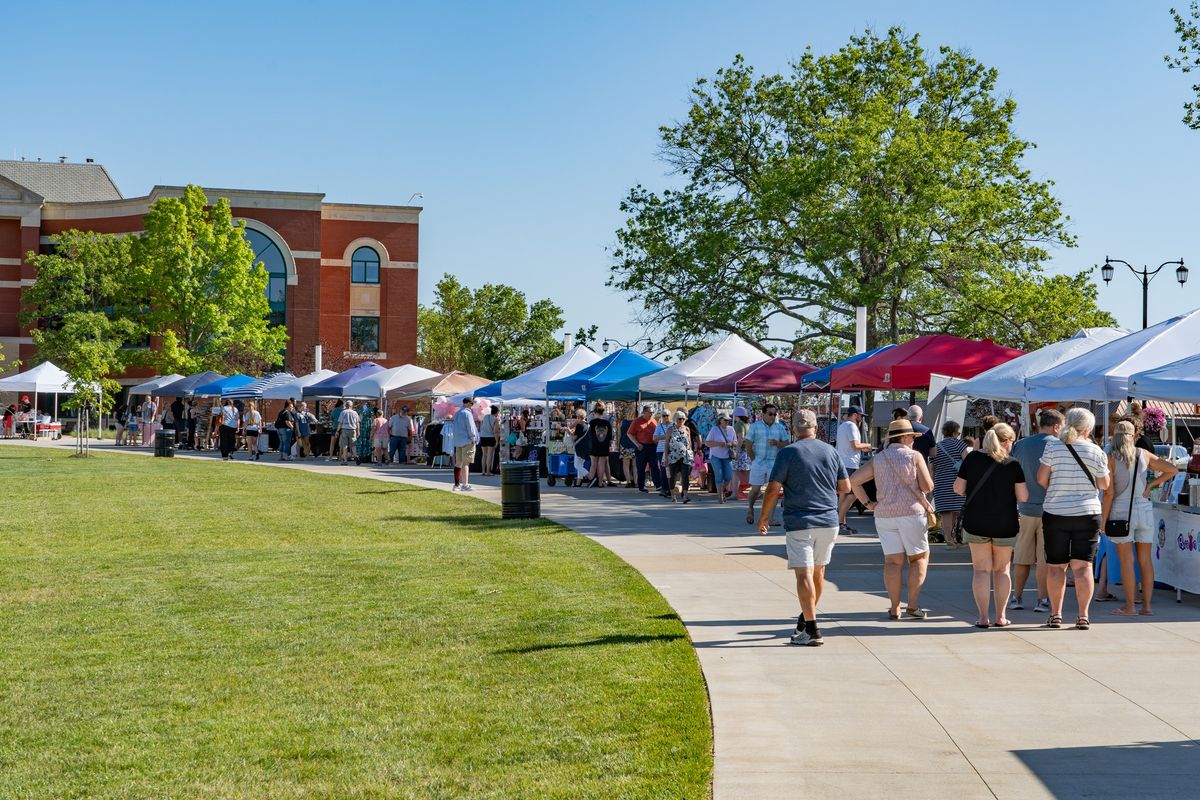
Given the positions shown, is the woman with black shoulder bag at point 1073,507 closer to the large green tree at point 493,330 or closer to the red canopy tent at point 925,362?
the red canopy tent at point 925,362

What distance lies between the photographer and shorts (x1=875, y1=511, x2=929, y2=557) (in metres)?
10.5

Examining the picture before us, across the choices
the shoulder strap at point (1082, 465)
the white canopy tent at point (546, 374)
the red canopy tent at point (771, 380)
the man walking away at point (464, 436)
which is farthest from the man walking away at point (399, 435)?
the shoulder strap at point (1082, 465)

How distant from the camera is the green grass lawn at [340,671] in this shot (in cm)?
620

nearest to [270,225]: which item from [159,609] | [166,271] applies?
[166,271]

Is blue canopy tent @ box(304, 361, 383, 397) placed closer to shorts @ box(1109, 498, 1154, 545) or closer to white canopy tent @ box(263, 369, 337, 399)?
white canopy tent @ box(263, 369, 337, 399)

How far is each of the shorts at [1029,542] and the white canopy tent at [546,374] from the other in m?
19.5

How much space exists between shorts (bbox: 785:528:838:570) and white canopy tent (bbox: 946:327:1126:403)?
23.3 ft

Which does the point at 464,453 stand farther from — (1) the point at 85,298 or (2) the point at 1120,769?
(1) the point at 85,298

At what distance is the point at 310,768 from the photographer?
247 inches

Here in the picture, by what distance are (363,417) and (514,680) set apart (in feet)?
104

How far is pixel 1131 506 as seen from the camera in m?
11.2

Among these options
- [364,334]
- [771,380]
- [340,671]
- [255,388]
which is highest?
[364,334]

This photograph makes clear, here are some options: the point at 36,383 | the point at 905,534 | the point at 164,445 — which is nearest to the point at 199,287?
the point at 36,383

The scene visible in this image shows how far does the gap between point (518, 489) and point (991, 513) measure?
A: 9.71m
